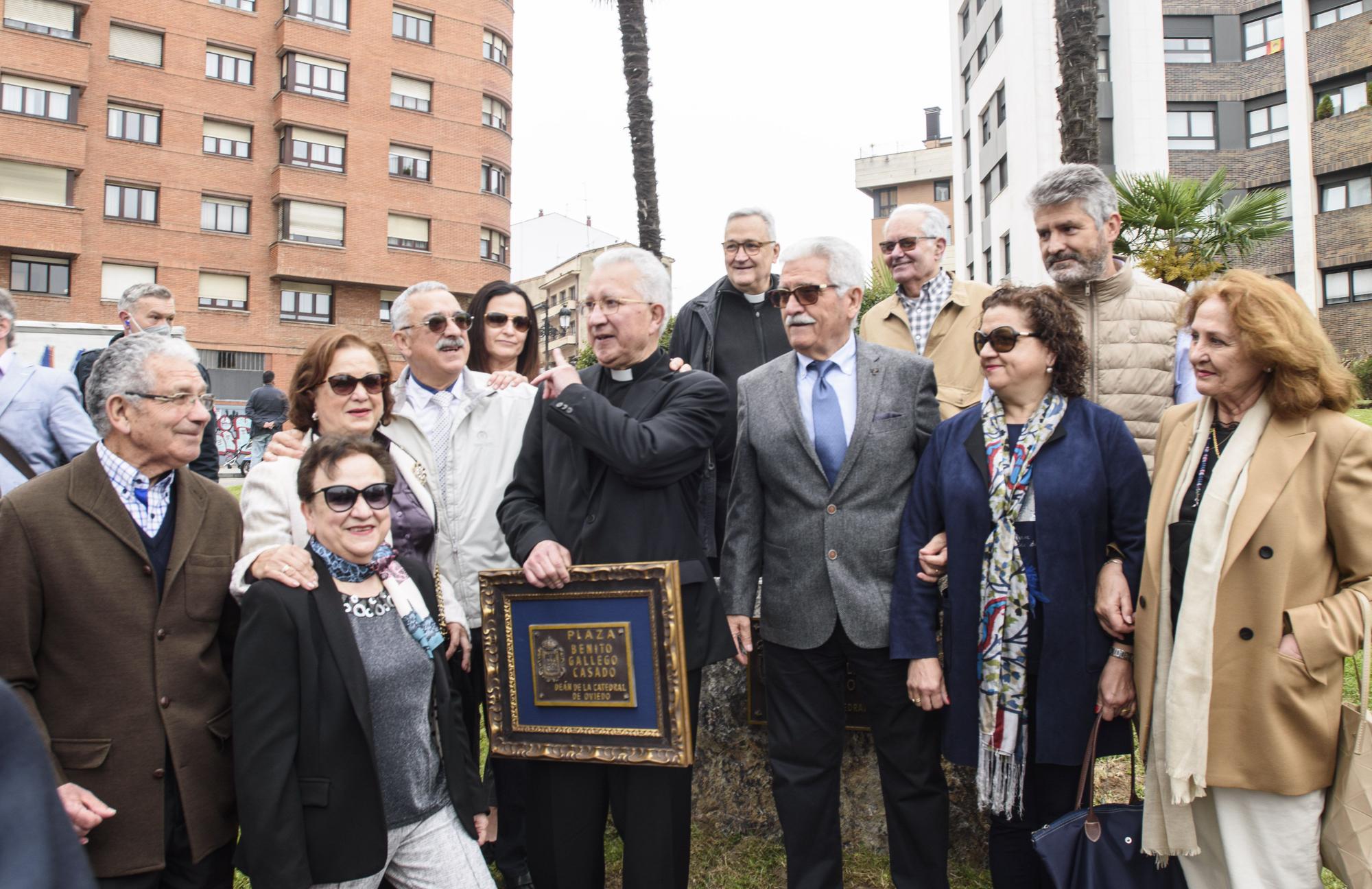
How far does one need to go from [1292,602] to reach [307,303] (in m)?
38.4

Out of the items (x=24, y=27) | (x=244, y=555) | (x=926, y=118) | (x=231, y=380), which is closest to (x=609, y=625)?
(x=244, y=555)

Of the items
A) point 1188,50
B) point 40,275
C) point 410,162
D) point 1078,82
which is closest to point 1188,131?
point 1188,50

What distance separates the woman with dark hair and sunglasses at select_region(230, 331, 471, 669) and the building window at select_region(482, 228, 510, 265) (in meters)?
38.4

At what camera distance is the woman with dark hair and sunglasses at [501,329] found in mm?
4828

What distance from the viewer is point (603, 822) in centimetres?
352

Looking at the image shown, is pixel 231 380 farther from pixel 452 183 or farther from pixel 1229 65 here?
pixel 1229 65

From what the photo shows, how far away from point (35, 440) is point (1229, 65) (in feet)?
131

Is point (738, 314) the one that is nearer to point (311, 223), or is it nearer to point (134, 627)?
point (134, 627)

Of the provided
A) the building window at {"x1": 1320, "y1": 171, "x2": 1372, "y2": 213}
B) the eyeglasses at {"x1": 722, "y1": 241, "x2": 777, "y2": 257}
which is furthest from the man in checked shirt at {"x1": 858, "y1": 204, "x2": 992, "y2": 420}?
the building window at {"x1": 1320, "y1": 171, "x2": 1372, "y2": 213}

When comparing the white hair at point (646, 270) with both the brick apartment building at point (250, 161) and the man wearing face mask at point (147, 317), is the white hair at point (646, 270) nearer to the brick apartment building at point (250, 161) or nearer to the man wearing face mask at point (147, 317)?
the man wearing face mask at point (147, 317)

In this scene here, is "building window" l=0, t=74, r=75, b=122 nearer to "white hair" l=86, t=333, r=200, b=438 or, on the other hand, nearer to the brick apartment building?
the brick apartment building

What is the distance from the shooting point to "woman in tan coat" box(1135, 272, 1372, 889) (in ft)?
9.66

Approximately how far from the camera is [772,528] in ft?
12.7

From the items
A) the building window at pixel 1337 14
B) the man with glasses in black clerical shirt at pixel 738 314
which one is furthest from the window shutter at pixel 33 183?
the building window at pixel 1337 14
